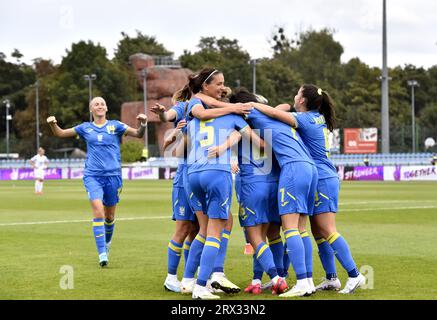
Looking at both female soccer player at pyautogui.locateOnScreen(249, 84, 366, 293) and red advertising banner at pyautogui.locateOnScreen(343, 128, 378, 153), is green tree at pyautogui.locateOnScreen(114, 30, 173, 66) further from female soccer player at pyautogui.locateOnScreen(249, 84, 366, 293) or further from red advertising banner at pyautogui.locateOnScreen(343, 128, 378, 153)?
female soccer player at pyautogui.locateOnScreen(249, 84, 366, 293)

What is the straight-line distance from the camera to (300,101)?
10391mm

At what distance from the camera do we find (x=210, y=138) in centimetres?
973

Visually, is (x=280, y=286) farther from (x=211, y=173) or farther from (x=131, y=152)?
(x=131, y=152)

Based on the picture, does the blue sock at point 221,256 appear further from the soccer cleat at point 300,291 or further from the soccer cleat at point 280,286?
the soccer cleat at point 300,291

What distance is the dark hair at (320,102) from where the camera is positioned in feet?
34.0

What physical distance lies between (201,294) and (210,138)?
1.68 meters

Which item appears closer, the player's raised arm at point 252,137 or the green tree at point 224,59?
the player's raised arm at point 252,137

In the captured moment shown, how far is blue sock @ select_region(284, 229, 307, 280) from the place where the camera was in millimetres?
9680

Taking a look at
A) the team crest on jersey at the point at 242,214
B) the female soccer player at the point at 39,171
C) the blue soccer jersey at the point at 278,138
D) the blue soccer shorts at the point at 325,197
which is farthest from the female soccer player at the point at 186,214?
the female soccer player at the point at 39,171

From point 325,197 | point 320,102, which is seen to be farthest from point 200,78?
point 325,197

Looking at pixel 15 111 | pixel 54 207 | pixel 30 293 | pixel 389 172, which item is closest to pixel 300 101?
pixel 30 293

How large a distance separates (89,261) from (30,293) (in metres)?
3.34

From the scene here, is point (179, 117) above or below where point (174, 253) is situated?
above

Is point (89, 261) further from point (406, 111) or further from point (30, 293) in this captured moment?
point (406, 111)
